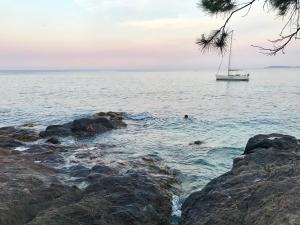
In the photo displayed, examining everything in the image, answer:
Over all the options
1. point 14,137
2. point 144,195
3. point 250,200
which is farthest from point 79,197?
point 14,137

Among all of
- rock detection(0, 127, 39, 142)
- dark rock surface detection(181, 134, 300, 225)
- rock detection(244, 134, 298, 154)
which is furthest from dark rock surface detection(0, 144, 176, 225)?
rock detection(0, 127, 39, 142)

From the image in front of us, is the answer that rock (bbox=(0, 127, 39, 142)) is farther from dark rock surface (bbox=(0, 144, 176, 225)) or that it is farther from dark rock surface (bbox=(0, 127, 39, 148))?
dark rock surface (bbox=(0, 144, 176, 225))

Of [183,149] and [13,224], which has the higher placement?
[13,224]

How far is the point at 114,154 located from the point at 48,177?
6686mm

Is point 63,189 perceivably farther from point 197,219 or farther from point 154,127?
point 154,127

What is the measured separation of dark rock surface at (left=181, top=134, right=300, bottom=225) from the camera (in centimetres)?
611

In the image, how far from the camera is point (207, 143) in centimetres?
2148

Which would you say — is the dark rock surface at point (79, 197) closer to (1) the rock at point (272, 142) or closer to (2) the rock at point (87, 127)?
(1) the rock at point (272, 142)

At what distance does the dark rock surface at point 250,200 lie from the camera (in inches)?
240

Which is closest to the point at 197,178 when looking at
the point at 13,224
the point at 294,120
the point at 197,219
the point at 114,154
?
the point at 114,154

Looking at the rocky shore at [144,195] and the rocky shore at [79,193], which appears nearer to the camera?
the rocky shore at [144,195]

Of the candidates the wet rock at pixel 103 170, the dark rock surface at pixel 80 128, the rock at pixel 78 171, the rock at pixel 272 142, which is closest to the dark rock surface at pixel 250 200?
the wet rock at pixel 103 170

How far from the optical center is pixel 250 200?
709 cm

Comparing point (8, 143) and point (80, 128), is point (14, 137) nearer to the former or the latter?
point (8, 143)
